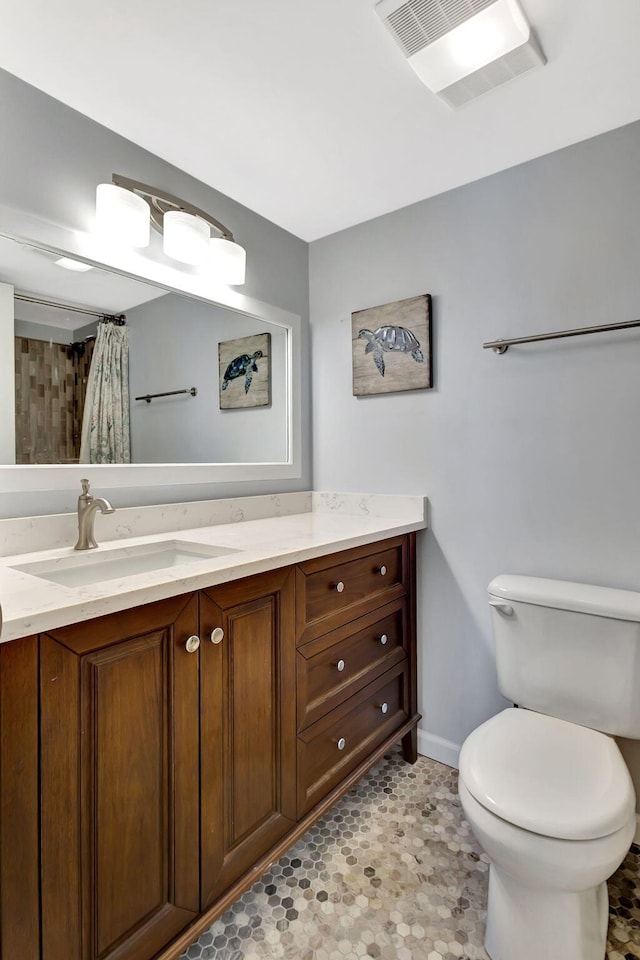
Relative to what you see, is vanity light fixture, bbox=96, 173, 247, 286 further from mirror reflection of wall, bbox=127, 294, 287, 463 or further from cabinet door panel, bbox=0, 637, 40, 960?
cabinet door panel, bbox=0, 637, 40, 960

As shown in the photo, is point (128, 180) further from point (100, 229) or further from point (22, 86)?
point (22, 86)

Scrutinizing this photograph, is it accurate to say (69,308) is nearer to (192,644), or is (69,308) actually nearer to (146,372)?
(146,372)

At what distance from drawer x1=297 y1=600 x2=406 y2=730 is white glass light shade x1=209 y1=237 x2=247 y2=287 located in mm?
1356

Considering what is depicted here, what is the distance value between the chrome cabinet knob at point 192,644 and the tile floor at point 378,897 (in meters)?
0.79

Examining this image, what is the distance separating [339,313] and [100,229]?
1.06m

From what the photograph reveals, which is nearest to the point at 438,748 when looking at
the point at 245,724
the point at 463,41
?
the point at 245,724

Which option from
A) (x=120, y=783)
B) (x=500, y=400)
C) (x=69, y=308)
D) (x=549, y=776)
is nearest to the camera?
(x=120, y=783)

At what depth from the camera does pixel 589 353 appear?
157cm

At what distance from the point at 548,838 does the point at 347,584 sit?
0.80 m

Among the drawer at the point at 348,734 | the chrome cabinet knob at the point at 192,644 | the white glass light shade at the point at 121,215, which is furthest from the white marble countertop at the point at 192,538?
the white glass light shade at the point at 121,215

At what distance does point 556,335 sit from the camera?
1.58m

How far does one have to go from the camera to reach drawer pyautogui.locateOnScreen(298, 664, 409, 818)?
4.68 ft

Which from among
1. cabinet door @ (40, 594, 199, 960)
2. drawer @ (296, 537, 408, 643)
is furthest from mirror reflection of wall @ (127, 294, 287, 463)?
cabinet door @ (40, 594, 199, 960)

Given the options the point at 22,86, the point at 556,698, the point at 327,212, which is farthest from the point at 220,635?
Result: the point at 327,212
